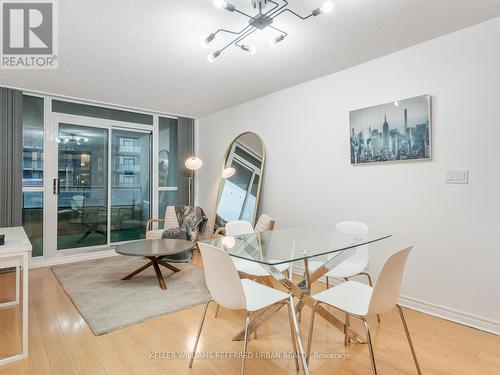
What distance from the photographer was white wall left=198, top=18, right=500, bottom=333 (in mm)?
2318

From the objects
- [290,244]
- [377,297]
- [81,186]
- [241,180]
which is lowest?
[377,297]

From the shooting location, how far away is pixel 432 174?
2.60 m

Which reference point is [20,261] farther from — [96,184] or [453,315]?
[453,315]

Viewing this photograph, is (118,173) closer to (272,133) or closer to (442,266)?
(272,133)

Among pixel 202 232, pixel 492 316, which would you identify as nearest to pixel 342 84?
pixel 492 316

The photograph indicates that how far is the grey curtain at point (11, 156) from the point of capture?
3.77m

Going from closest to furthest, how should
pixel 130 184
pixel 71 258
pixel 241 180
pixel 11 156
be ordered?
pixel 11 156 → pixel 71 258 → pixel 241 180 → pixel 130 184

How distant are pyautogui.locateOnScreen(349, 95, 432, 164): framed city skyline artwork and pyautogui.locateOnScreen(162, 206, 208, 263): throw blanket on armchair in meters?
2.48

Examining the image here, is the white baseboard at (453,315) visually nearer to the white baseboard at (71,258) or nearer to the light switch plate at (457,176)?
the light switch plate at (457,176)

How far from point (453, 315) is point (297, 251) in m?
1.67

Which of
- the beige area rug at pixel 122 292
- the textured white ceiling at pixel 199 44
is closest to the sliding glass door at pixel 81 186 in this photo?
the beige area rug at pixel 122 292

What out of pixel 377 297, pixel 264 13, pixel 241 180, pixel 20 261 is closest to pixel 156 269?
pixel 20 261

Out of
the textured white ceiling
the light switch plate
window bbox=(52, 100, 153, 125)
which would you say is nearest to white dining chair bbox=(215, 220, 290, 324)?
the light switch plate

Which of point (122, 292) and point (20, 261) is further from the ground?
point (20, 261)
